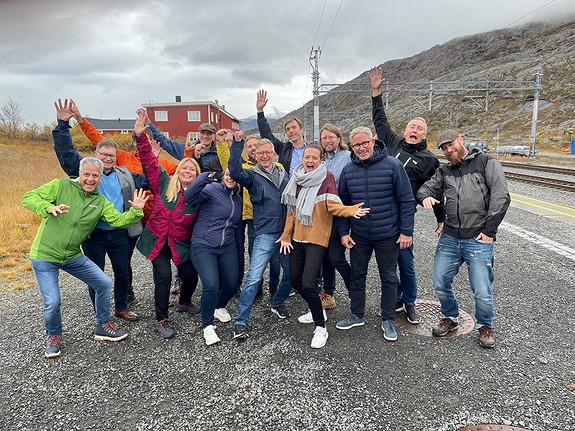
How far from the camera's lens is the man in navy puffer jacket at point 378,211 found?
349cm

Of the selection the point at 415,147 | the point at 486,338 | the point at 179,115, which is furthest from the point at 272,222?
the point at 179,115

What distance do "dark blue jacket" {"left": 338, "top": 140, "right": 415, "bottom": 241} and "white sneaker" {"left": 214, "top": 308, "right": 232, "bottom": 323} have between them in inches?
74.8

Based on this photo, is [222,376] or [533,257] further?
[533,257]

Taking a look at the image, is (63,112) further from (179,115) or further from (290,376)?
(179,115)

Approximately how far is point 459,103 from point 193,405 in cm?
8665

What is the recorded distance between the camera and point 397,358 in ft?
10.9

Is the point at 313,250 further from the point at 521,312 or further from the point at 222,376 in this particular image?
the point at 521,312

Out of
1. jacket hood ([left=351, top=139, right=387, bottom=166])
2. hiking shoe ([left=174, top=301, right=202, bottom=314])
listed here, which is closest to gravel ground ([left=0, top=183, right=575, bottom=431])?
hiking shoe ([left=174, top=301, right=202, bottom=314])

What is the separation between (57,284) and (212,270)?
60.7 inches

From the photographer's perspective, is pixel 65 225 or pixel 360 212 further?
pixel 360 212

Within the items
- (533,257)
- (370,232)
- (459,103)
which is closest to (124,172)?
(370,232)

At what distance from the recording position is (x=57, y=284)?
3.41 meters

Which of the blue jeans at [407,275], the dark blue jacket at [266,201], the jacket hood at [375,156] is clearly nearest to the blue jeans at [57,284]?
the dark blue jacket at [266,201]

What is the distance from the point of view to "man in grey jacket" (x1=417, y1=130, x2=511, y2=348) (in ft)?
10.7
